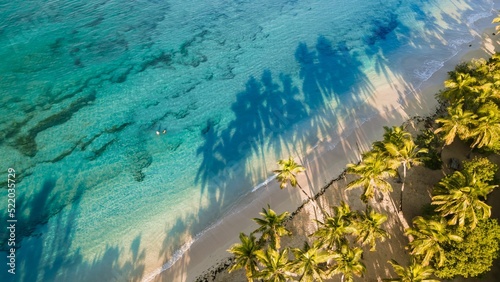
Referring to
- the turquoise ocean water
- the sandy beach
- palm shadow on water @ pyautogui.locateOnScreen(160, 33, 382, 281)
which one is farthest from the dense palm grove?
the turquoise ocean water

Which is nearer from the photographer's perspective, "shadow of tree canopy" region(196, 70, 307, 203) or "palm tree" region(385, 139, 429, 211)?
"palm tree" region(385, 139, 429, 211)

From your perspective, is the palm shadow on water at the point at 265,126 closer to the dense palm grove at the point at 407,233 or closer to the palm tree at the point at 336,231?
the dense palm grove at the point at 407,233

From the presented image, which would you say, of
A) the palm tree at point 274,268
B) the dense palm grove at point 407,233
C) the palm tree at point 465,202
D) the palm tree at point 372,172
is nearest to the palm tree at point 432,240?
the dense palm grove at point 407,233

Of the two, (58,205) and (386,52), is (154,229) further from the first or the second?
(386,52)

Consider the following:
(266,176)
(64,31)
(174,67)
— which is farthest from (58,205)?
(64,31)

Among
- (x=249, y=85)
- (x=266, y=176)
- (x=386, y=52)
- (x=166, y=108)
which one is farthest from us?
(x=386, y=52)

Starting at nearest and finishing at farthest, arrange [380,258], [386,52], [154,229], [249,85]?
[380,258]
[154,229]
[249,85]
[386,52]

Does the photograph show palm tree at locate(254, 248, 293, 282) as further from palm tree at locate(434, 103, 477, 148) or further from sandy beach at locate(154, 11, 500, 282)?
palm tree at locate(434, 103, 477, 148)
